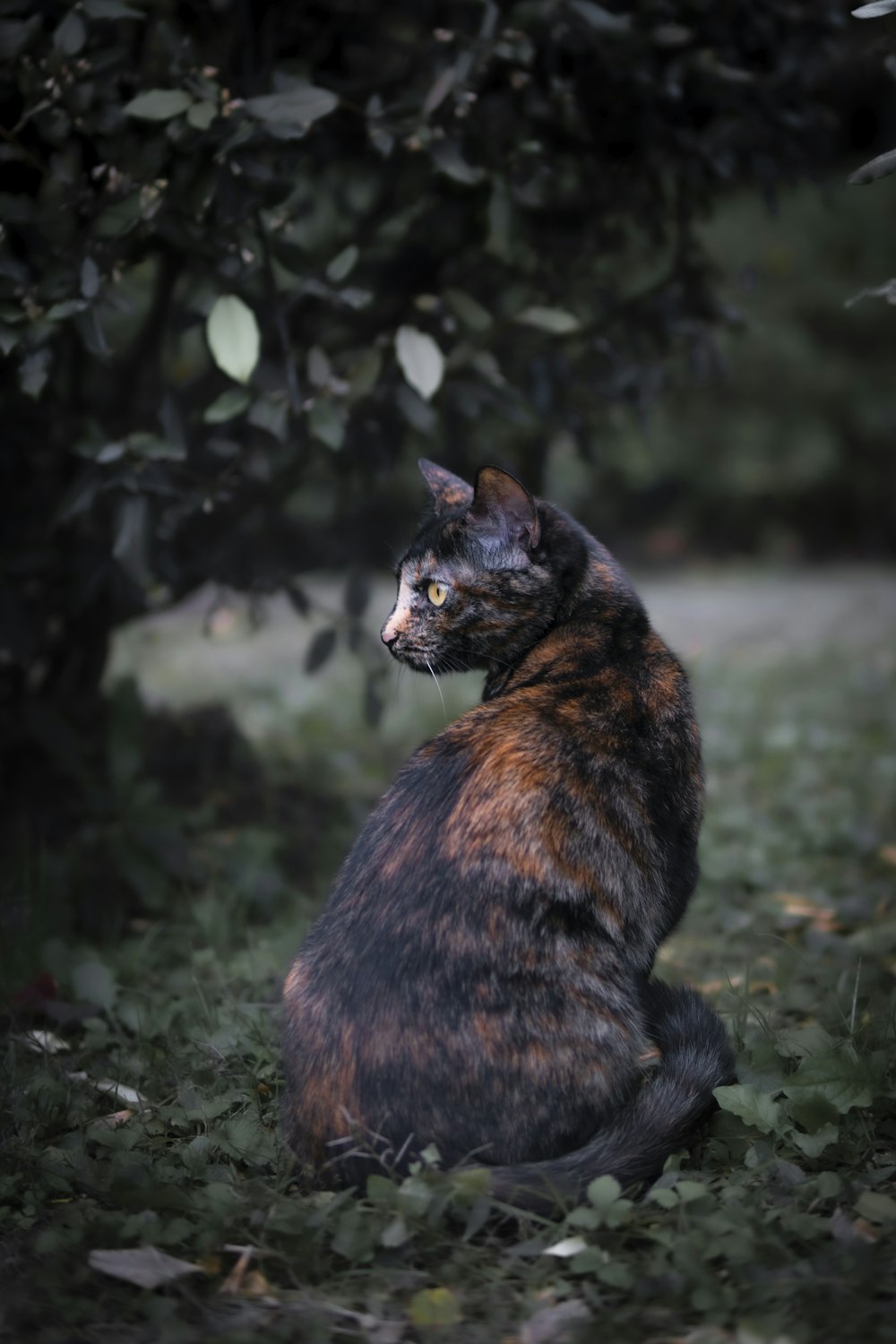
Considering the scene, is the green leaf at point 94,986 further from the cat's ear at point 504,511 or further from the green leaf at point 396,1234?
the cat's ear at point 504,511

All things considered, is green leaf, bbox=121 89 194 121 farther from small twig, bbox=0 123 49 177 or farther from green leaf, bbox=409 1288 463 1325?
green leaf, bbox=409 1288 463 1325

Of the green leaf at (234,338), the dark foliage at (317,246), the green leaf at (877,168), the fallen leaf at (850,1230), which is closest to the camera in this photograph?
the fallen leaf at (850,1230)

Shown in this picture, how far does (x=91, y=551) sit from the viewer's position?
3627 millimetres

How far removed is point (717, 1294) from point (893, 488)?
811 cm

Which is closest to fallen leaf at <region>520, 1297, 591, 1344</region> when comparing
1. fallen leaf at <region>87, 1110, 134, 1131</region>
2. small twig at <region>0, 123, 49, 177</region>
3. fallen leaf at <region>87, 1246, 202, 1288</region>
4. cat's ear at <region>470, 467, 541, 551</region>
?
fallen leaf at <region>87, 1246, 202, 1288</region>

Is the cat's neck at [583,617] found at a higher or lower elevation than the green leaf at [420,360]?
lower

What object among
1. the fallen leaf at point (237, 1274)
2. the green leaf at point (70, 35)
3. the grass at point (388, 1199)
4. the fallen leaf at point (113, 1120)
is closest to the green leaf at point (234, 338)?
the green leaf at point (70, 35)

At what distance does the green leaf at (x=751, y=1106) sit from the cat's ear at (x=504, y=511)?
1.09m

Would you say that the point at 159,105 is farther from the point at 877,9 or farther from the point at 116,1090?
the point at 116,1090

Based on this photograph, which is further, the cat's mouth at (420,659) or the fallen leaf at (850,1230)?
the cat's mouth at (420,659)

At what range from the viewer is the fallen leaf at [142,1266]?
6.29ft

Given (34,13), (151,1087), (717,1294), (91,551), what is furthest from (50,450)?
(717,1294)

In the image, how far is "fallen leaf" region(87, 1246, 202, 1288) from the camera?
1918 millimetres

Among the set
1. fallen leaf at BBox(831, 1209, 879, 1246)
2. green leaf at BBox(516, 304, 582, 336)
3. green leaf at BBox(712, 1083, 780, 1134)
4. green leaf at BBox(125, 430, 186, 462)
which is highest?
green leaf at BBox(516, 304, 582, 336)
